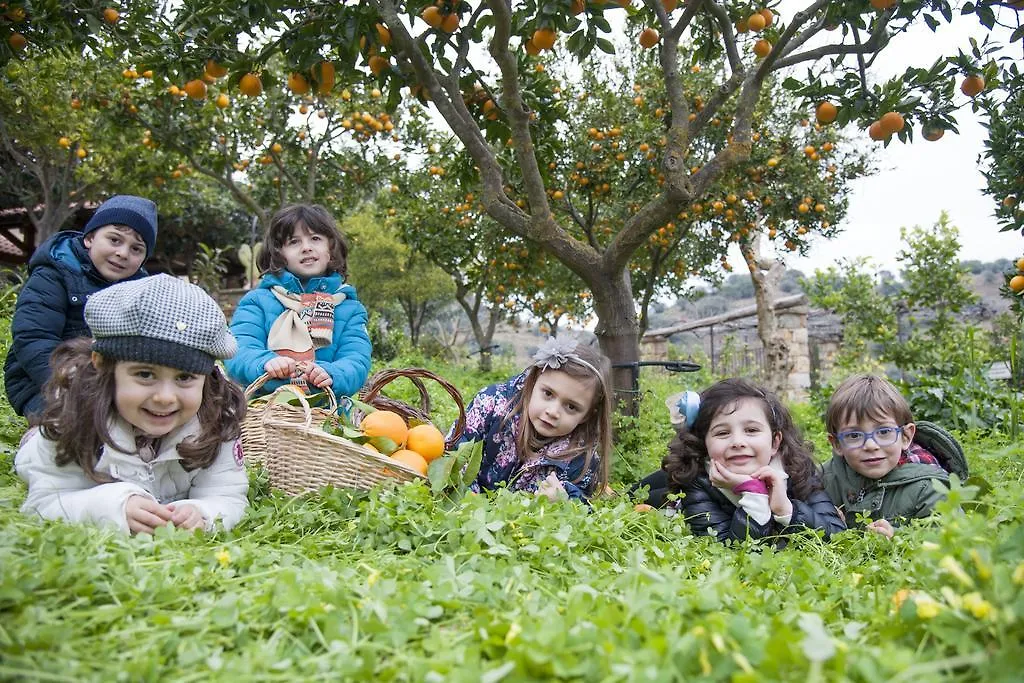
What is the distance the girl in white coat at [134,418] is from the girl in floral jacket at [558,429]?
1119 millimetres

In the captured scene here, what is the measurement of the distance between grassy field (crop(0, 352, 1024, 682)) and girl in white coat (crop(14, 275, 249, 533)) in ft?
0.43

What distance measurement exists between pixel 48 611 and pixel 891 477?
2659 millimetres

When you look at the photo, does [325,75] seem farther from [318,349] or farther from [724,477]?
[724,477]

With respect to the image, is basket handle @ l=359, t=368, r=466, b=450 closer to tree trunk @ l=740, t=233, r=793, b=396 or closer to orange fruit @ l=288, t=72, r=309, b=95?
orange fruit @ l=288, t=72, r=309, b=95

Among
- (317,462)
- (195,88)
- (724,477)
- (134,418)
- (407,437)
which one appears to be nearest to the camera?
(134,418)

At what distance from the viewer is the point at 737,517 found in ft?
7.56

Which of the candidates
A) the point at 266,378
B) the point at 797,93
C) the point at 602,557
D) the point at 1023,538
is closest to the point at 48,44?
the point at 266,378

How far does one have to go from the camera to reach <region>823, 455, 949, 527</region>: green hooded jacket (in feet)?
8.22

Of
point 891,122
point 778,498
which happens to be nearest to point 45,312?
point 778,498

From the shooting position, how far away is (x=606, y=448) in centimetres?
282

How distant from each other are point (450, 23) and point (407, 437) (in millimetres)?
1938

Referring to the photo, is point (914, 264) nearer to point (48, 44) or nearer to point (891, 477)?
point (891, 477)

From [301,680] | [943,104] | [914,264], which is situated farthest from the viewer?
[914,264]

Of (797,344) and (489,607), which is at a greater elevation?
(797,344)
